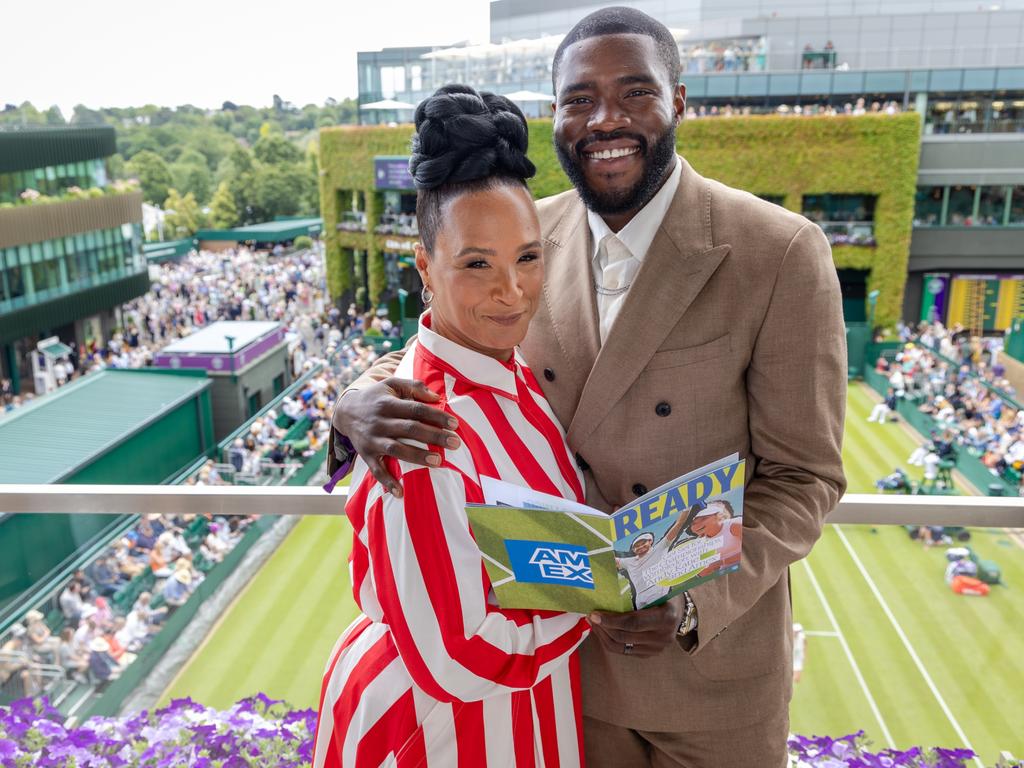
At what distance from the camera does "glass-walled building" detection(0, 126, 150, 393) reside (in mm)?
19344

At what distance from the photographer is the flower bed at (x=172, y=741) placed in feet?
7.14

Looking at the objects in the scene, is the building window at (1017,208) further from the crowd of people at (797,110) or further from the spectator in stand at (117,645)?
the spectator in stand at (117,645)

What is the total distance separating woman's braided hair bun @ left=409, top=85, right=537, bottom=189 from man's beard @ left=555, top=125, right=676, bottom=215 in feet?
0.62

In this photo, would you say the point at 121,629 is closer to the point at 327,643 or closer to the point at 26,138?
the point at 327,643

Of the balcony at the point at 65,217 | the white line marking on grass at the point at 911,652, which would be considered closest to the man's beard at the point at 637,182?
the white line marking on grass at the point at 911,652

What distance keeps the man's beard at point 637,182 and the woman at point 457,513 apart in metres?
0.18

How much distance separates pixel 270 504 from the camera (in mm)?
1959

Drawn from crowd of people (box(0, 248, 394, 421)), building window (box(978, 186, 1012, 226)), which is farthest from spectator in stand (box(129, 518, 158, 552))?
building window (box(978, 186, 1012, 226))

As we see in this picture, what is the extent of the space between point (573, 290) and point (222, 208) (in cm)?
3790

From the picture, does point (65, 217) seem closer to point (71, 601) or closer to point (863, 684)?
point (71, 601)

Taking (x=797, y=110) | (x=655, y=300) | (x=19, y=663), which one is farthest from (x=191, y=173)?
(x=655, y=300)

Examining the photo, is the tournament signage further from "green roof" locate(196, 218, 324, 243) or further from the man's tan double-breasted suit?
the man's tan double-breasted suit

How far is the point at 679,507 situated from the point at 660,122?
65cm

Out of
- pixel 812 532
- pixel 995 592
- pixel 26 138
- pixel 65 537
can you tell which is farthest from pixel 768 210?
pixel 26 138
